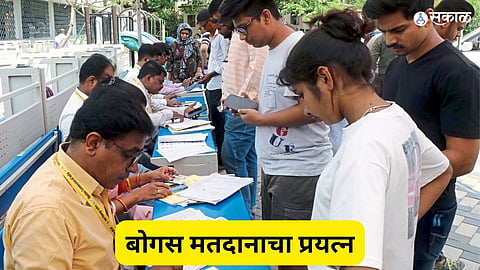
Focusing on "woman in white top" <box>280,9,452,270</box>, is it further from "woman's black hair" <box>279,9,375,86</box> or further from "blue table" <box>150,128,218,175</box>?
"blue table" <box>150,128,218,175</box>

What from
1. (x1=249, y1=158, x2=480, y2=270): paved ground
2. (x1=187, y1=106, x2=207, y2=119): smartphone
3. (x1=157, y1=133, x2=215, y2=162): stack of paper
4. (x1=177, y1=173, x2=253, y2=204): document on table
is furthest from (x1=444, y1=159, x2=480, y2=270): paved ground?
(x1=187, y1=106, x2=207, y2=119): smartphone

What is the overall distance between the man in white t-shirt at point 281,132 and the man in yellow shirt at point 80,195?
0.61 metres

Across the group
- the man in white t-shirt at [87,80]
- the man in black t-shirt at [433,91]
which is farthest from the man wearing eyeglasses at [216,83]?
the man in black t-shirt at [433,91]

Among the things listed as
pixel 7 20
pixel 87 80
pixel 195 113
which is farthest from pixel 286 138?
pixel 7 20

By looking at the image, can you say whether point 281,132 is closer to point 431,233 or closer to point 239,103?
point 239,103

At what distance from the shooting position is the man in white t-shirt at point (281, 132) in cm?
168

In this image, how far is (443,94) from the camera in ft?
4.41

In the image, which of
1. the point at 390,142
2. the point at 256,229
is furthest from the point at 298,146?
the point at 390,142

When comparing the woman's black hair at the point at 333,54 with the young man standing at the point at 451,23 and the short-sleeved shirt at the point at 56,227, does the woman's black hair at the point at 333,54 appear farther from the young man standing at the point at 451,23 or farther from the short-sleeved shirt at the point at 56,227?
the young man standing at the point at 451,23

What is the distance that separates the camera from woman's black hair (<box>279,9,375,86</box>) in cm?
89

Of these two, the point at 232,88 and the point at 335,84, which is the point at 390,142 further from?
the point at 232,88

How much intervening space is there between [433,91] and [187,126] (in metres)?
1.87

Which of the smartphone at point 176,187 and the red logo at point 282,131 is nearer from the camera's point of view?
the red logo at point 282,131

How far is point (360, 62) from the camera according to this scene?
2.97 ft
